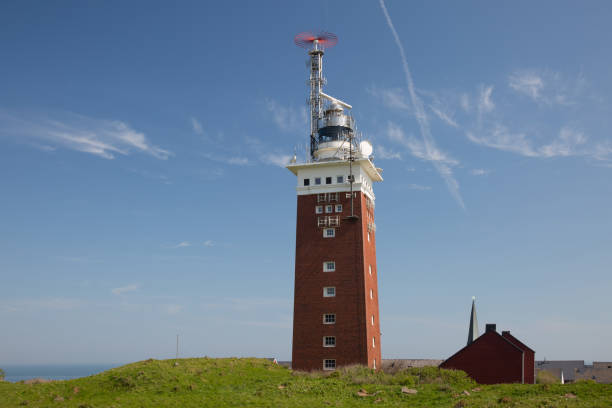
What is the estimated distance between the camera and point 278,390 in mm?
40750

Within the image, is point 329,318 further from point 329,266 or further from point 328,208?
point 328,208

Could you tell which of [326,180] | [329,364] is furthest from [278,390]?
[326,180]

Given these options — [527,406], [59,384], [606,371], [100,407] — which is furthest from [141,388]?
[606,371]

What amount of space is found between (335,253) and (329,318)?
6137 mm

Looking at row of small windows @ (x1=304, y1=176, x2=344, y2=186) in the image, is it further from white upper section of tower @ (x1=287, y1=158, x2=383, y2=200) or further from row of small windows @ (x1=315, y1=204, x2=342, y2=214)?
row of small windows @ (x1=315, y1=204, x2=342, y2=214)

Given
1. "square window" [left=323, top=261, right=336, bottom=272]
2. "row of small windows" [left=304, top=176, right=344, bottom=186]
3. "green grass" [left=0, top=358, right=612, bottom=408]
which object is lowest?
"green grass" [left=0, top=358, right=612, bottom=408]

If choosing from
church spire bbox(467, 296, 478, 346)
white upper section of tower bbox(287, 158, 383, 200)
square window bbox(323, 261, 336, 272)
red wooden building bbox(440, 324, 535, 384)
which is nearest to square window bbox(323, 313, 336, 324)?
square window bbox(323, 261, 336, 272)

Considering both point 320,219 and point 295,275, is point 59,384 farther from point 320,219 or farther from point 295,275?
point 320,219

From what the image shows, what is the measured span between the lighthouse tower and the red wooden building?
8365 millimetres

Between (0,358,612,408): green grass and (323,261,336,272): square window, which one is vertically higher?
(323,261,336,272): square window

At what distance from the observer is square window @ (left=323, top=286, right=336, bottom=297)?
2026 inches

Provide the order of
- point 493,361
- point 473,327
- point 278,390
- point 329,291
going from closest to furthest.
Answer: point 278,390 → point 493,361 → point 329,291 → point 473,327

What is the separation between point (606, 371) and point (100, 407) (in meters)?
73.8

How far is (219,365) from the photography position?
50312 mm
